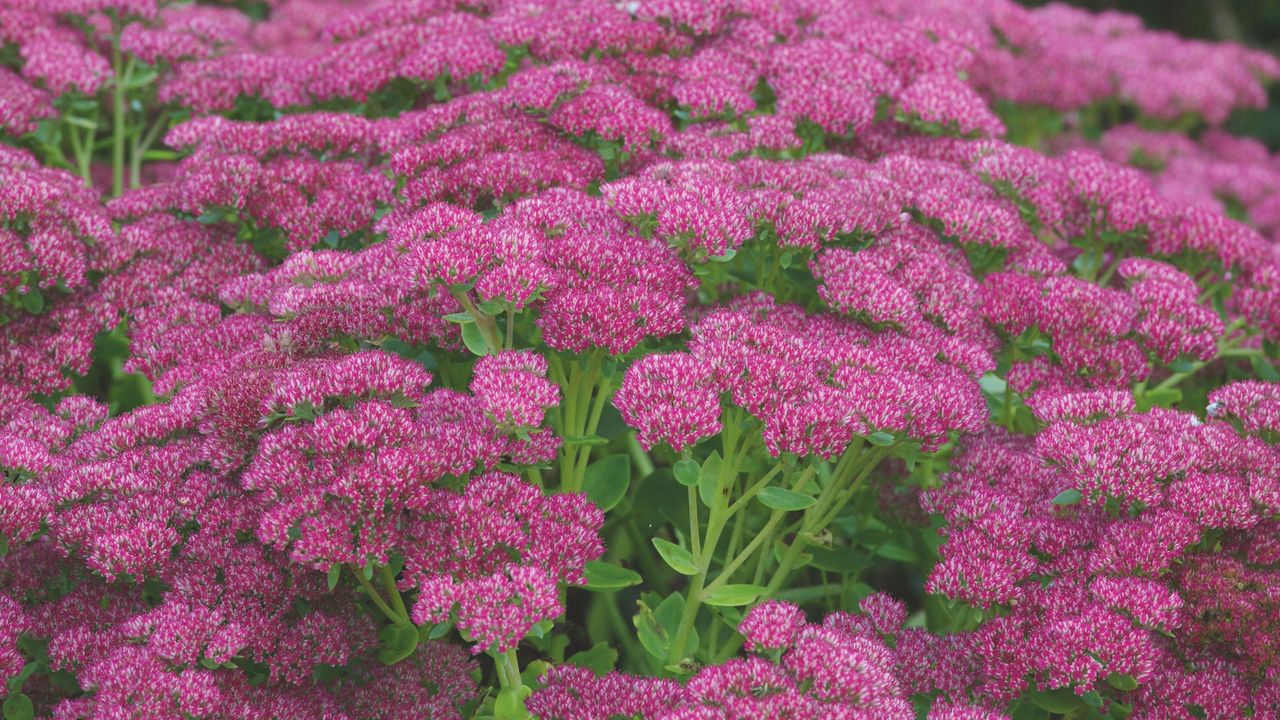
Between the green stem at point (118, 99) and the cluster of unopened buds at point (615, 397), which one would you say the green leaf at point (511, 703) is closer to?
the cluster of unopened buds at point (615, 397)

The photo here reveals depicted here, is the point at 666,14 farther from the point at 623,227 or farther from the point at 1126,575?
the point at 1126,575

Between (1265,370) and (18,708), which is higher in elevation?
(1265,370)

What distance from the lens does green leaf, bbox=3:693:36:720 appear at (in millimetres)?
2409

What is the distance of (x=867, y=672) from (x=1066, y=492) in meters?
0.81

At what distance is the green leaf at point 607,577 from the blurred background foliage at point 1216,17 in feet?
25.3

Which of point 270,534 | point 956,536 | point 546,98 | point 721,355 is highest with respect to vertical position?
point 546,98

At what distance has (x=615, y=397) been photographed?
248 cm

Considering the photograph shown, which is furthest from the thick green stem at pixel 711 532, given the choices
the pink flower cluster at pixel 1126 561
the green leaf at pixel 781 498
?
the pink flower cluster at pixel 1126 561

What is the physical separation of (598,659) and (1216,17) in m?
8.31

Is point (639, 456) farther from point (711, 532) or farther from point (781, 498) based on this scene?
point (781, 498)

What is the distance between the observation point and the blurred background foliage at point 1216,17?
8719 mm

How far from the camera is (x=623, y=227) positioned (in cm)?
288

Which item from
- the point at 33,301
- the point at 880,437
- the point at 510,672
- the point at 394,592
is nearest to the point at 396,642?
the point at 394,592

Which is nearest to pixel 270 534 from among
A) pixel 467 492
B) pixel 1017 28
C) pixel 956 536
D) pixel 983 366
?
pixel 467 492
